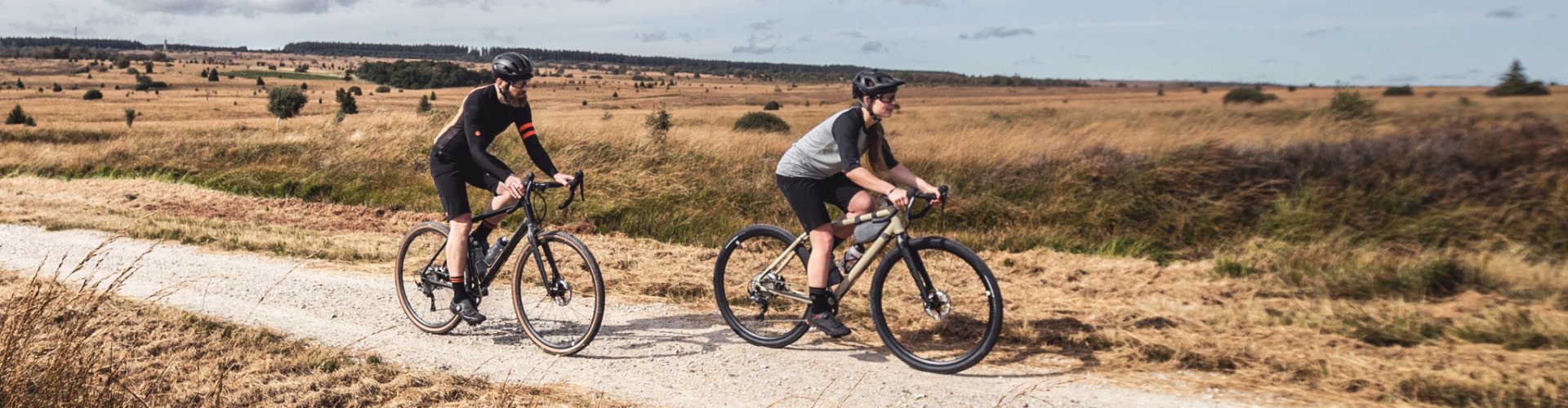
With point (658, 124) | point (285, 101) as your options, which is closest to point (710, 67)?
point (285, 101)

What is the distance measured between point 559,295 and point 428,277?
47.4 inches

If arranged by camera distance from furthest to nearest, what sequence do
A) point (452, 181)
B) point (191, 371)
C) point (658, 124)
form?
point (658, 124) < point (452, 181) < point (191, 371)

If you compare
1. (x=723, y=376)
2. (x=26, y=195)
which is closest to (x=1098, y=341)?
(x=723, y=376)

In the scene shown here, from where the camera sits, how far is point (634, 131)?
17.1 m

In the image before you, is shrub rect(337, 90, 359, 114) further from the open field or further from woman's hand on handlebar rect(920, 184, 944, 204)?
woman's hand on handlebar rect(920, 184, 944, 204)

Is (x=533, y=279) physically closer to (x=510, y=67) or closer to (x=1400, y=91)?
(x=510, y=67)

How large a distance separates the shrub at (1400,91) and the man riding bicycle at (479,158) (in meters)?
12.8

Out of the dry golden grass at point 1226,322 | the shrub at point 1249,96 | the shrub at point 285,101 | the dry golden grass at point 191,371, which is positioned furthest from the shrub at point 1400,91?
the shrub at point 285,101

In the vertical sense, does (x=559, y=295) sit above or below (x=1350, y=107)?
below

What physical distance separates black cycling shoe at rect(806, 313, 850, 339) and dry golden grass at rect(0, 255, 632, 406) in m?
1.38

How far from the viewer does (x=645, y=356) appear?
19.0ft

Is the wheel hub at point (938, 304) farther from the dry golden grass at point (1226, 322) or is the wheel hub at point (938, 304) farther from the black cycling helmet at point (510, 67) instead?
the black cycling helmet at point (510, 67)

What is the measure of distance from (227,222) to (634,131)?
6.88 m

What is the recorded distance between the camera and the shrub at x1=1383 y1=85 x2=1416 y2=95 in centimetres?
1362
